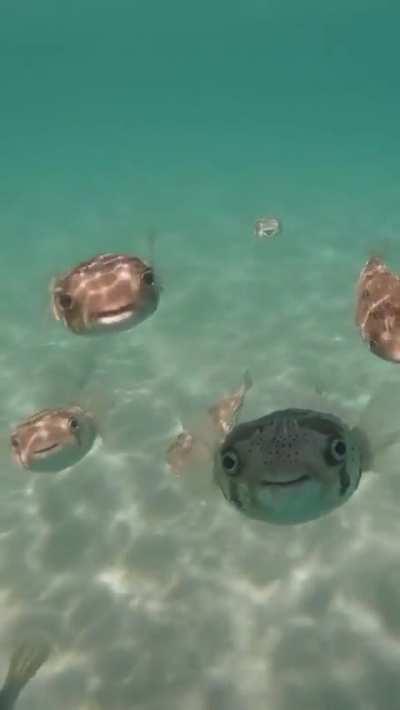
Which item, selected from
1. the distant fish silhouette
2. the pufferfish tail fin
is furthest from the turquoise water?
the distant fish silhouette

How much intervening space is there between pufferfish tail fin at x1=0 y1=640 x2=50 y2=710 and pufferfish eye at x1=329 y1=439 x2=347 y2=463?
4782 mm

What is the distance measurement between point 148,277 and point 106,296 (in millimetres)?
372

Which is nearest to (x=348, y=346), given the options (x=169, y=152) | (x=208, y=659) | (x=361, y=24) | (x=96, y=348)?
(x=96, y=348)

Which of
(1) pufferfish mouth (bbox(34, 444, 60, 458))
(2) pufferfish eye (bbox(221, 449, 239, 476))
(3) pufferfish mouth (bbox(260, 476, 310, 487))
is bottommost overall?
(1) pufferfish mouth (bbox(34, 444, 60, 458))

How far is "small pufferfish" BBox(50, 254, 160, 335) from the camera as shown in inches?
191

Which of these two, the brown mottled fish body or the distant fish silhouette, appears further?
the distant fish silhouette

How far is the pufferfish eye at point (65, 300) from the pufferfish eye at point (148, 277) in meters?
0.58

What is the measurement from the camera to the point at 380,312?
15.6 ft

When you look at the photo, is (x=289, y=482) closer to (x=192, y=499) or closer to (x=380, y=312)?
(x=380, y=312)

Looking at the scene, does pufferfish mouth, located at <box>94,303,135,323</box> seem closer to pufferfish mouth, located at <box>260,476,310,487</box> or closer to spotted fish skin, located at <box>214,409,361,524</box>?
spotted fish skin, located at <box>214,409,361,524</box>

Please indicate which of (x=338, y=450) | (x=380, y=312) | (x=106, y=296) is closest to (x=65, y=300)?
(x=106, y=296)

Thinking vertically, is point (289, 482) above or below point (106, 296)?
above

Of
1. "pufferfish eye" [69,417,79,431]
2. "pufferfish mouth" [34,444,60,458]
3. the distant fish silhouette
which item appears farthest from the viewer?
the distant fish silhouette

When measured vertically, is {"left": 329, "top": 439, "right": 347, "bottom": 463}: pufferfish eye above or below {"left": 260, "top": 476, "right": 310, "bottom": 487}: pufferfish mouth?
below
